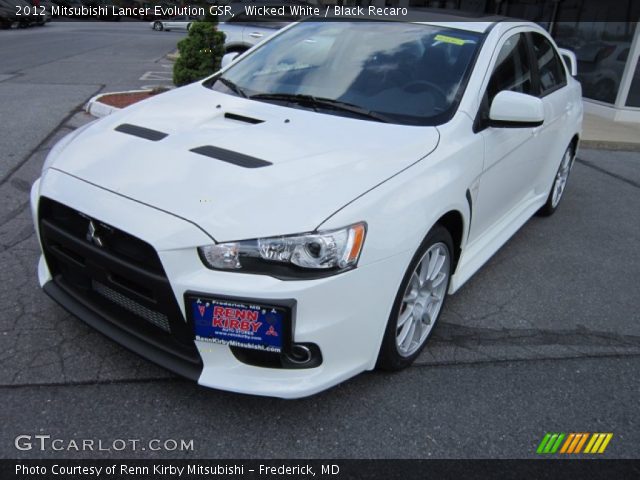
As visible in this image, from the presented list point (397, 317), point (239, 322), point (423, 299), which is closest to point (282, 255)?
point (239, 322)

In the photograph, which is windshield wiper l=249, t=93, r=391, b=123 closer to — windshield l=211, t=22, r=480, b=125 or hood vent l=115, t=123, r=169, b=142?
windshield l=211, t=22, r=480, b=125

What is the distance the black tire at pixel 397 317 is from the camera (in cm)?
233

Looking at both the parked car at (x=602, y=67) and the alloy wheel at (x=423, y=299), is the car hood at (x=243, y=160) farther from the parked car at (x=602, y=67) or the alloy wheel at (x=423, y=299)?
the parked car at (x=602, y=67)

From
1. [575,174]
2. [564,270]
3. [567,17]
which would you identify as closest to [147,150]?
[564,270]

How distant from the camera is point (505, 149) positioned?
10.4 feet

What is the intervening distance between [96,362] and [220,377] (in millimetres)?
835

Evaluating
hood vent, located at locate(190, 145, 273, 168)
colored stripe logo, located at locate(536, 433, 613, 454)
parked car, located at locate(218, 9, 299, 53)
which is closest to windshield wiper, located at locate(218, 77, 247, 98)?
hood vent, located at locate(190, 145, 273, 168)

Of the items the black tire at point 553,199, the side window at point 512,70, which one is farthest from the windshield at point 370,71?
the black tire at point 553,199

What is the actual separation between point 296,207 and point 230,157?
0.50m

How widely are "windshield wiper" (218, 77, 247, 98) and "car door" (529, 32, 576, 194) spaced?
6.67ft

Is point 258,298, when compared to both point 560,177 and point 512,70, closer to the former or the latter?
point 512,70

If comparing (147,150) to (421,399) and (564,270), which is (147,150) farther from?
(564,270)

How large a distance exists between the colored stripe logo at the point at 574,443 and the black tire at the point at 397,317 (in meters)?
0.70
